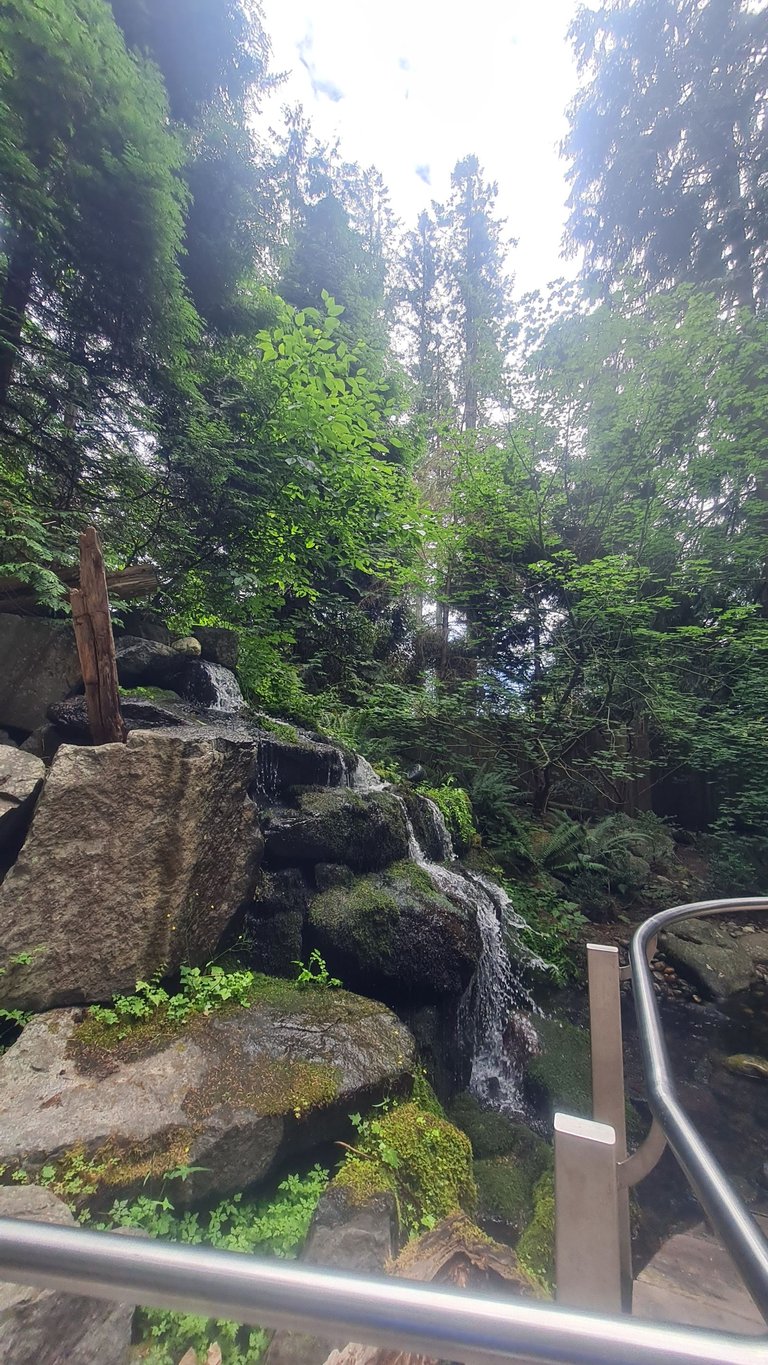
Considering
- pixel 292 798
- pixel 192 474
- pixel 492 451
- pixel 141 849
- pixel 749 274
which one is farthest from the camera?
pixel 749 274

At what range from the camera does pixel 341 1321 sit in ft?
1.48

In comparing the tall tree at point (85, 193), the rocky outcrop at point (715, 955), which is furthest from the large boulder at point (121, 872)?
the rocky outcrop at point (715, 955)

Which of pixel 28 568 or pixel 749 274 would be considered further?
pixel 749 274

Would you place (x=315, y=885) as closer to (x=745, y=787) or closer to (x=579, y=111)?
(x=745, y=787)

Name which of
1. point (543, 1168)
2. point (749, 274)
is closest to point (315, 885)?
point (543, 1168)

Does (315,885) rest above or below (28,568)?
below

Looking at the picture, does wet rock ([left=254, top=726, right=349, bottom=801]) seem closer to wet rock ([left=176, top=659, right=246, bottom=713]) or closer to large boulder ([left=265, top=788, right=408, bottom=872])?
large boulder ([left=265, top=788, right=408, bottom=872])

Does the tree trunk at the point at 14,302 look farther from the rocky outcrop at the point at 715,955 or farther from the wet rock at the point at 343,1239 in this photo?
the rocky outcrop at the point at 715,955

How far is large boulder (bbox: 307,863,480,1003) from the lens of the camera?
3508 mm

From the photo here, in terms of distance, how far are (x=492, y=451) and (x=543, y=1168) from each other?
26.1ft

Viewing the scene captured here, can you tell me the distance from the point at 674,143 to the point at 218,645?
1232 cm

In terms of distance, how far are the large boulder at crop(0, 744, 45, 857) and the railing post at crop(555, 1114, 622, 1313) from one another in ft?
10.9

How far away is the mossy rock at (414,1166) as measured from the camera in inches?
88.0

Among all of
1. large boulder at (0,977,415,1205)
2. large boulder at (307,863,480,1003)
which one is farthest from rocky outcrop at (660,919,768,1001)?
large boulder at (0,977,415,1205)
